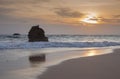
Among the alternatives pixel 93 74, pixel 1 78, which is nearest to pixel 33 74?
pixel 1 78

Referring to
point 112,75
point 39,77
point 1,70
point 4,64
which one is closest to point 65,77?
point 39,77

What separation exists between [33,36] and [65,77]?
112 ft

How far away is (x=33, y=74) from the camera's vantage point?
1046 cm

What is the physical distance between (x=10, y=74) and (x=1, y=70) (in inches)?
42.8

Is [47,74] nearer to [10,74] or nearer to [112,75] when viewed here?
[10,74]

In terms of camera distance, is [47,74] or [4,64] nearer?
[47,74]

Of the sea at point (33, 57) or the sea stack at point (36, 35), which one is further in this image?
the sea stack at point (36, 35)

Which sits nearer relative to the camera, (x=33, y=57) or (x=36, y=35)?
(x=33, y=57)

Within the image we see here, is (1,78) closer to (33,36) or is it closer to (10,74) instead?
(10,74)

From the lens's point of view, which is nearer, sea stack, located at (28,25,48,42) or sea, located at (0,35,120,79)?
sea, located at (0,35,120,79)

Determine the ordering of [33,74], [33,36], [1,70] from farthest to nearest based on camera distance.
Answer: [33,36] < [1,70] < [33,74]

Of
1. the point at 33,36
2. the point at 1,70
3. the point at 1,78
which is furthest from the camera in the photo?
the point at 33,36

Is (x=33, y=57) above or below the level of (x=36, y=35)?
above

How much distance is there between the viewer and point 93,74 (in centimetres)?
1038
